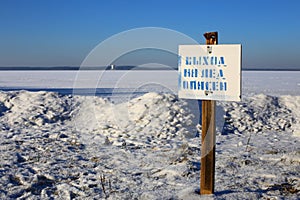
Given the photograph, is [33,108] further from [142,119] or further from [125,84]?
[125,84]

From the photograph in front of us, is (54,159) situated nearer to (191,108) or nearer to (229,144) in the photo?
(229,144)

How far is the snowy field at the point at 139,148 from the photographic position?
4.79 m

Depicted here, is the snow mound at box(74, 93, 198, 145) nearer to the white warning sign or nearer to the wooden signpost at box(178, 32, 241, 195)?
the wooden signpost at box(178, 32, 241, 195)

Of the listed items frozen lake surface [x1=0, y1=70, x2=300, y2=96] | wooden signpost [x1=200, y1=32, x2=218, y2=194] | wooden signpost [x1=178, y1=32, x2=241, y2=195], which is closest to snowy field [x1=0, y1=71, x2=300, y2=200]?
wooden signpost [x1=200, y1=32, x2=218, y2=194]

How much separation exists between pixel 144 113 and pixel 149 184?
4885 mm

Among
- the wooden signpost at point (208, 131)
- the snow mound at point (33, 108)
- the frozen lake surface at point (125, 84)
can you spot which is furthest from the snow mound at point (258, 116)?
the wooden signpost at point (208, 131)

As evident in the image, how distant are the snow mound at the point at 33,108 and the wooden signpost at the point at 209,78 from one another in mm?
6769

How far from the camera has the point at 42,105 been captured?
11344 millimetres

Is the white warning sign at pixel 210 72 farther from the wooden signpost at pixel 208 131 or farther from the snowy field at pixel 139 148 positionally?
the snowy field at pixel 139 148

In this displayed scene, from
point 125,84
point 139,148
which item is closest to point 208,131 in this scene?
point 139,148

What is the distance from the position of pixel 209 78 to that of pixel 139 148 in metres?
3.81

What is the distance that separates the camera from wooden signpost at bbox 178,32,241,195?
380 centimetres

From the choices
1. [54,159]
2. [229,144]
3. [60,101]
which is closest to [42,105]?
[60,101]

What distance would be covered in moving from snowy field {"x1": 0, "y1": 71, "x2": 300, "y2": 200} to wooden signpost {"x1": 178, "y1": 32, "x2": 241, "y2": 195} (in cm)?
58
